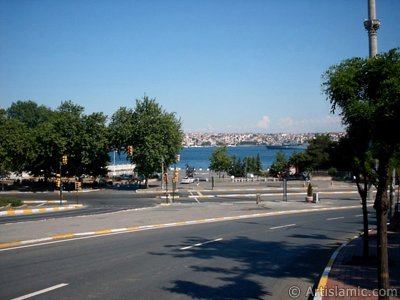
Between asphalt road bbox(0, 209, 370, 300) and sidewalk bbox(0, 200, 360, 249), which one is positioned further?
sidewalk bbox(0, 200, 360, 249)

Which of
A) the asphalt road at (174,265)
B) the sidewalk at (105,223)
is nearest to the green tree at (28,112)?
the sidewalk at (105,223)

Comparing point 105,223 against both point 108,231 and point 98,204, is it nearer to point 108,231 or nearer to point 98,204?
point 108,231

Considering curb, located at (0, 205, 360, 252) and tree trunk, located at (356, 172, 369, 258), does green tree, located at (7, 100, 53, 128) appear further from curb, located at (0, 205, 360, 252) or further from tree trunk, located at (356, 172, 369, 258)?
tree trunk, located at (356, 172, 369, 258)

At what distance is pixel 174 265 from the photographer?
40.0ft

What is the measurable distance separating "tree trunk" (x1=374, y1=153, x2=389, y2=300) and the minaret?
11961 millimetres

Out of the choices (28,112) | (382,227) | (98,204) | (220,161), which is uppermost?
(28,112)

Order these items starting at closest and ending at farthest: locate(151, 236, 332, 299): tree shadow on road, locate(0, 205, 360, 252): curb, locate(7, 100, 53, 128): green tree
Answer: locate(151, 236, 332, 299): tree shadow on road < locate(0, 205, 360, 252): curb < locate(7, 100, 53, 128): green tree

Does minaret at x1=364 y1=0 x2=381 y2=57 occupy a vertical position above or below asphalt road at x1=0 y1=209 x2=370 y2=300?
above

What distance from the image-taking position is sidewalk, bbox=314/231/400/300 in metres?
8.71

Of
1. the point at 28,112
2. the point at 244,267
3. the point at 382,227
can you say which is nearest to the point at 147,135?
the point at 244,267

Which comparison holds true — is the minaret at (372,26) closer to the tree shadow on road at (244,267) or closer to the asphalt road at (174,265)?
the asphalt road at (174,265)

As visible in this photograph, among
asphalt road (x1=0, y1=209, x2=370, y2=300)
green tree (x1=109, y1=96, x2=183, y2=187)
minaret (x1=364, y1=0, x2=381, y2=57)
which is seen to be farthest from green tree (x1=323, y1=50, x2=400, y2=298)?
green tree (x1=109, y1=96, x2=183, y2=187)

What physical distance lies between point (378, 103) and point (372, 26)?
1160 cm

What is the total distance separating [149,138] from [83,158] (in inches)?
358
